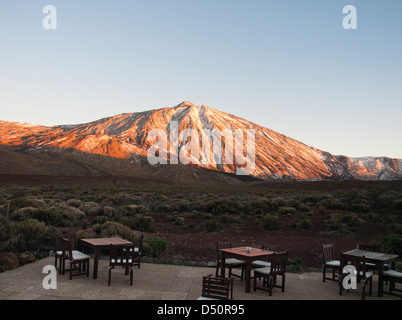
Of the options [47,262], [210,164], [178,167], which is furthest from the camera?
[210,164]

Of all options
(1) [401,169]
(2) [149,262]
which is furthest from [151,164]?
(1) [401,169]

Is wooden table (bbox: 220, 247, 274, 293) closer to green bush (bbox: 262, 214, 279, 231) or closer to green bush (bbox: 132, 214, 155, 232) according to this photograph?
green bush (bbox: 132, 214, 155, 232)

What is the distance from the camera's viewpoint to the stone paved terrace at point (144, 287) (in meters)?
6.24

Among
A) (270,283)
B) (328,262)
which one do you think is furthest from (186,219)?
(270,283)

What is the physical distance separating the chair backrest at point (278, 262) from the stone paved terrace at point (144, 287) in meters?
0.41

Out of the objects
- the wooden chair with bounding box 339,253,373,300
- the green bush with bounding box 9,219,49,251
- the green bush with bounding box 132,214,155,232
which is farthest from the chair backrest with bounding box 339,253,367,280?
the green bush with bounding box 132,214,155,232

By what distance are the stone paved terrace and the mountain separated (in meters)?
66.6

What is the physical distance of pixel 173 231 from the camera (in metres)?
17.2

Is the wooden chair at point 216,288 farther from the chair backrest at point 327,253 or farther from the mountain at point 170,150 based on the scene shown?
the mountain at point 170,150

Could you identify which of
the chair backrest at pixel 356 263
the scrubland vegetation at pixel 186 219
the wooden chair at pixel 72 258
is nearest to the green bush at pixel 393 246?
the scrubland vegetation at pixel 186 219

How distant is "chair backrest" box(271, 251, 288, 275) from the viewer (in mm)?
6754

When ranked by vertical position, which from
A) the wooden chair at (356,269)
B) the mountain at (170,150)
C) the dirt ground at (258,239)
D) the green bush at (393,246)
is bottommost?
the dirt ground at (258,239)
